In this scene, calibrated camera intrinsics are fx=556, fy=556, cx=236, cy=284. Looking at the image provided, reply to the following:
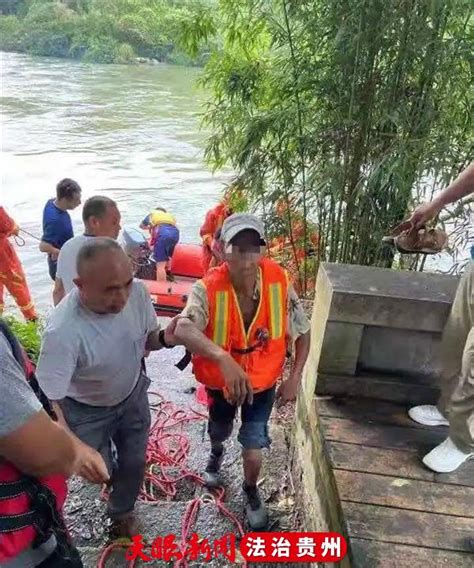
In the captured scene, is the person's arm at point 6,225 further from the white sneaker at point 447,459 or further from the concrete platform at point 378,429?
the white sneaker at point 447,459

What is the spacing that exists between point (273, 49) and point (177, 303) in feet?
8.49

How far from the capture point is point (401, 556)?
1.66m

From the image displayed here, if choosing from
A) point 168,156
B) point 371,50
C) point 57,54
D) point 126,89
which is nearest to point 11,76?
point 126,89

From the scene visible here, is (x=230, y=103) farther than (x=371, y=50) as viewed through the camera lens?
Yes

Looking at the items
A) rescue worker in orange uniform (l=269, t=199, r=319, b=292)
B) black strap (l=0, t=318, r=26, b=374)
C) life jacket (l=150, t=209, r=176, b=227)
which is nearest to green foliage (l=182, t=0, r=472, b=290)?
rescue worker in orange uniform (l=269, t=199, r=319, b=292)

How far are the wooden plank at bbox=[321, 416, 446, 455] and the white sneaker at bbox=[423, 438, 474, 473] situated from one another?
0.34 feet

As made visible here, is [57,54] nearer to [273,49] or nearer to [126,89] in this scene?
[126,89]

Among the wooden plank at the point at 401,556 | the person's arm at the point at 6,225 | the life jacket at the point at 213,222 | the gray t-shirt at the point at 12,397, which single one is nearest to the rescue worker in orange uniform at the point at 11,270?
the person's arm at the point at 6,225

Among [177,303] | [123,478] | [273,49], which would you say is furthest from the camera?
[177,303]

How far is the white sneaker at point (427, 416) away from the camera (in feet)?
7.34

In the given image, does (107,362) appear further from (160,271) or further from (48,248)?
(160,271)

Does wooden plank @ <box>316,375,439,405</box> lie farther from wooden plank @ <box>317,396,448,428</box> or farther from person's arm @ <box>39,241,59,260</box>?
person's arm @ <box>39,241,59,260</box>

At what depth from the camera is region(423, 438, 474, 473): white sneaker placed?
78.2 inches

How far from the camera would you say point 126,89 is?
22.0 meters
